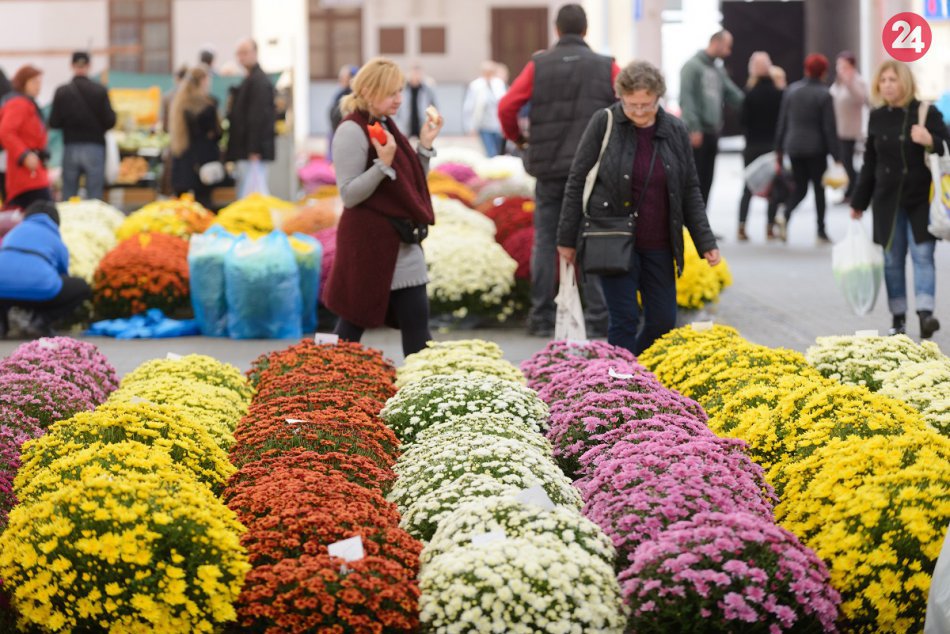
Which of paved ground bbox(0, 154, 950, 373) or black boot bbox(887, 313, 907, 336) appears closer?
black boot bbox(887, 313, 907, 336)

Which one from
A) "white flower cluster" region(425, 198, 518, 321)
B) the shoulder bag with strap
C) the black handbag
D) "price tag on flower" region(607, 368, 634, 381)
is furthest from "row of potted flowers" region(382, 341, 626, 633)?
"white flower cluster" region(425, 198, 518, 321)

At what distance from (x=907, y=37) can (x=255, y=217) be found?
760cm

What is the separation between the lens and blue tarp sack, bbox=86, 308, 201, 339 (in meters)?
11.8

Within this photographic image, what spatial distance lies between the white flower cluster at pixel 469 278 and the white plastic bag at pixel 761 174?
5.66 m

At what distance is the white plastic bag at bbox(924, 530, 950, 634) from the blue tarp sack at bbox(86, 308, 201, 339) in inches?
320

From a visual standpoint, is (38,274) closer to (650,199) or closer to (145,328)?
(145,328)

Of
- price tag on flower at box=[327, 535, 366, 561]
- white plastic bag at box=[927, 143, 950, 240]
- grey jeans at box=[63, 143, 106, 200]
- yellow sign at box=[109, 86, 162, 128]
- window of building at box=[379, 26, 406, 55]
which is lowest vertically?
price tag on flower at box=[327, 535, 366, 561]

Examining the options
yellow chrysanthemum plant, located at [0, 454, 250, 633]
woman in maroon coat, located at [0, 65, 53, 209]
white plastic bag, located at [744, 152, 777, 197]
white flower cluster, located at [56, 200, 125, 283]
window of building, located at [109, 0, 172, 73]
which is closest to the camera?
yellow chrysanthemum plant, located at [0, 454, 250, 633]

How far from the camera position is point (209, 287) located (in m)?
11.7

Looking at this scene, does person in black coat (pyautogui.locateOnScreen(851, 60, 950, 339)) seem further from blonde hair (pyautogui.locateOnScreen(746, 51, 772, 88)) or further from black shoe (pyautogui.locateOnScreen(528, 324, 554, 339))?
blonde hair (pyautogui.locateOnScreen(746, 51, 772, 88))

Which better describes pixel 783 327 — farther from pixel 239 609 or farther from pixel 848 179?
pixel 848 179

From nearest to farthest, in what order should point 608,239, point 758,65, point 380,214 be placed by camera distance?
point 608,239, point 380,214, point 758,65

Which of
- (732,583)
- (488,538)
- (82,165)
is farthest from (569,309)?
(82,165)

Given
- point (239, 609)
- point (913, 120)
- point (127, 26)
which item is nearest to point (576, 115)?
point (913, 120)
